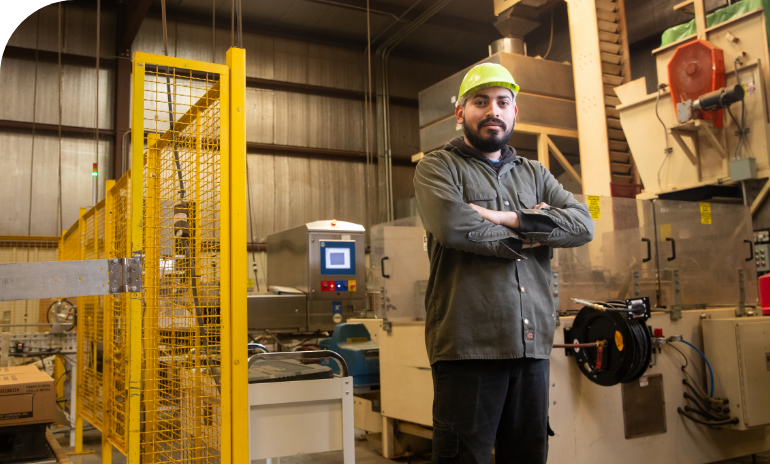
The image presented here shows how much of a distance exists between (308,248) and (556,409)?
341 centimetres

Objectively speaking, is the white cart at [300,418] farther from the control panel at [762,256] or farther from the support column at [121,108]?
the support column at [121,108]

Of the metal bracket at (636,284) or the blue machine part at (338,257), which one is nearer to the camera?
the metal bracket at (636,284)

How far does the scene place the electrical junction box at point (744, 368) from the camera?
3350 mm

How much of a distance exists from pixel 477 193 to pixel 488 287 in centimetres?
32

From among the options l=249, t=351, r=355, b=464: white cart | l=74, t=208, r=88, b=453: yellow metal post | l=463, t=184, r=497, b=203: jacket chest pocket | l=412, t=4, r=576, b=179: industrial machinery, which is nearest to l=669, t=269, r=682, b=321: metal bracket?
l=412, t=4, r=576, b=179: industrial machinery

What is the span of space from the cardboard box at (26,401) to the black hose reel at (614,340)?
2.61m

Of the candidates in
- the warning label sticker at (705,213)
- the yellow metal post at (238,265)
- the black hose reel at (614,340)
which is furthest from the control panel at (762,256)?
the yellow metal post at (238,265)

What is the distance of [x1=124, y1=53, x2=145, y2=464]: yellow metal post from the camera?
1734 mm

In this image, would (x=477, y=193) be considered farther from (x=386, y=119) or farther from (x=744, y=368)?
(x=386, y=119)

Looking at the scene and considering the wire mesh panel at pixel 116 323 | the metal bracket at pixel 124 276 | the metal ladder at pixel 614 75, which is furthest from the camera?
the metal ladder at pixel 614 75

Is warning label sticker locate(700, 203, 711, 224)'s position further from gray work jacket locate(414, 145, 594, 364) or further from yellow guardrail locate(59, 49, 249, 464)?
yellow guardrail locate(59, 49, 249, 464)

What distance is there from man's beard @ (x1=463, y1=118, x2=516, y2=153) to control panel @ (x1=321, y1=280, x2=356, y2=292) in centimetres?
404

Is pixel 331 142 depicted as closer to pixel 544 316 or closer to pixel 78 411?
pixel 78 411

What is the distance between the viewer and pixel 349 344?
4602 millimetres
